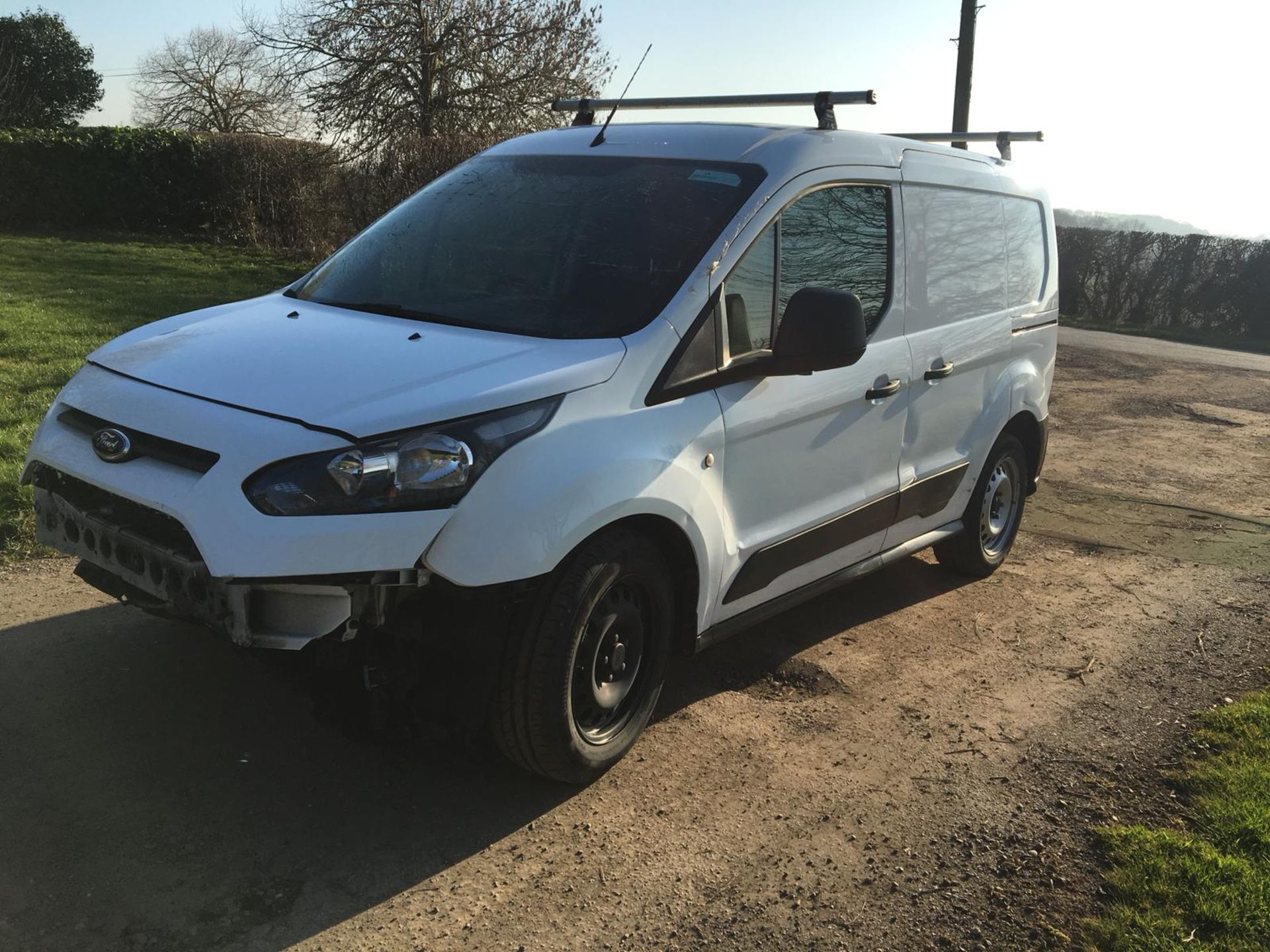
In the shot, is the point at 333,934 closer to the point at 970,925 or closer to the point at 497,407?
the point at 497,407

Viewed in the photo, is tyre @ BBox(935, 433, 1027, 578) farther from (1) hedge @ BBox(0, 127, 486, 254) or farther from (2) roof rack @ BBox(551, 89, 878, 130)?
(1) hedge @ BBox(0, 127, 486, 254)


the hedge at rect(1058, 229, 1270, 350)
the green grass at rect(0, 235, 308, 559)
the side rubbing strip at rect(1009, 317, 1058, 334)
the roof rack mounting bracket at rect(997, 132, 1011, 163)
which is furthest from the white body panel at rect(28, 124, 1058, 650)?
the hedge at rect(1058, 229, 1270, 350)

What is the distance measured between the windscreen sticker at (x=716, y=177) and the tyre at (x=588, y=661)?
138cm

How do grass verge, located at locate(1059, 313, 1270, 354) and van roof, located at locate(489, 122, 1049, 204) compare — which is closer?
van roof, located at locate(489, 122, 1049, 204)

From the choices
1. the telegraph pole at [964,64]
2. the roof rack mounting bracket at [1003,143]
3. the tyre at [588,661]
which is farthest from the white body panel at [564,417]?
the telegraph pole at [964,64]

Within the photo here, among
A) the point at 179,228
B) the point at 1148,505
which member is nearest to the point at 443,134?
the point at 179,228

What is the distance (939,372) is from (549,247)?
1896 mm

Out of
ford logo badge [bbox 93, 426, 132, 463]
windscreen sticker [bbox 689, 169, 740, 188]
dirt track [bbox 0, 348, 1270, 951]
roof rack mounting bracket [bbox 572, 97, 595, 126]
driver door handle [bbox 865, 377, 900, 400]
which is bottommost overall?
dirt track [bbox 0, 348, 1270, 951]

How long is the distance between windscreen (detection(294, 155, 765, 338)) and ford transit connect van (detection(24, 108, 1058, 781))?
1 cm

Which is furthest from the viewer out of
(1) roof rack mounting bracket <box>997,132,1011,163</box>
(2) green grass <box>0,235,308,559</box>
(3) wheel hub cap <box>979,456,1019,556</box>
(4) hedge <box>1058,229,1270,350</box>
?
(4) hedge <box>1058,229,1270,350</box>

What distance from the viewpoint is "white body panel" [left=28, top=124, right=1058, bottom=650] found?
2.93 metres

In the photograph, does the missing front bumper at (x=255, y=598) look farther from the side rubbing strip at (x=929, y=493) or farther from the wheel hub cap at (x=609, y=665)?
the side rubbing strip at (x=929, y=493)

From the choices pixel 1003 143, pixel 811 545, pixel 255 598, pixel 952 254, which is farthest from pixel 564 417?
pixel 1003 143

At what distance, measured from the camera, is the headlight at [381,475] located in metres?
2.89
